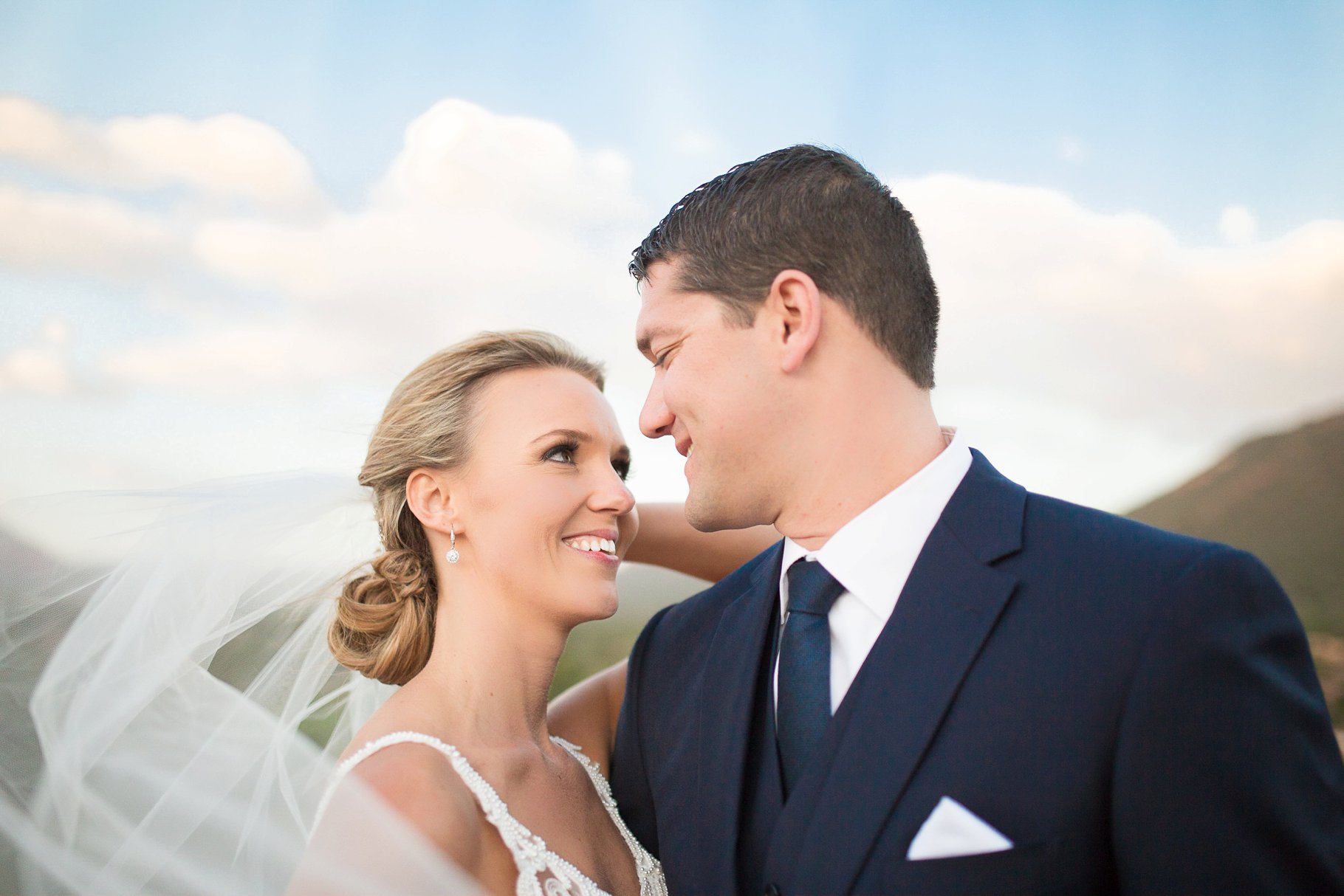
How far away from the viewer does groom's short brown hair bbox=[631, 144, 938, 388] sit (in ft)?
7.96

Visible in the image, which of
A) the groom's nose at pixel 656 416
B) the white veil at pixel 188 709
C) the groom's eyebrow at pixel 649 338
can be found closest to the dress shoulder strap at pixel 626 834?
the white veil at pixel 188 709

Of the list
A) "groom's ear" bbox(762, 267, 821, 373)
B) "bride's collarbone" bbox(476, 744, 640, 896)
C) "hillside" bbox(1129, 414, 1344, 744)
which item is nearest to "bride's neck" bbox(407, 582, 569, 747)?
"bride's collarbone" bbox(476, 744, 640, 896)

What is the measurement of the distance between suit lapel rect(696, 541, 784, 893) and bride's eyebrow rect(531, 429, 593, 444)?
0.67 metres

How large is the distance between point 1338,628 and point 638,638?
3.74m

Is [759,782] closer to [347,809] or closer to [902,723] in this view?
[902,723]

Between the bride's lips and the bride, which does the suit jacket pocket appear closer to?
the bride

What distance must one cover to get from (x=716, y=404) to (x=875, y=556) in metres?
0.54

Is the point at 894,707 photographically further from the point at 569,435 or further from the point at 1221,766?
the point at 569,435

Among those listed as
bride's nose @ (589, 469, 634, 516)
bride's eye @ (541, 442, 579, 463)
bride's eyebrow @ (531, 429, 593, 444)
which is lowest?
bride's nose @ (589, 469, 634, 516)

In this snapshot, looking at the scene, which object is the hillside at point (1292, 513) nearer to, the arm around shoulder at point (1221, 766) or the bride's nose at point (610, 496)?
the bride's nose at point (610, 496)

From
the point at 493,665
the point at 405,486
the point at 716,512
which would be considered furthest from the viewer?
the point at 405,486

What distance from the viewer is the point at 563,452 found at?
290 cm

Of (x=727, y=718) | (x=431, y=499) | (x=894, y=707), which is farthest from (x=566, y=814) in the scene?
(x=894, y=707)

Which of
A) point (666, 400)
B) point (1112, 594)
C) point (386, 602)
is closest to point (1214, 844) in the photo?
point (1112, 594)
